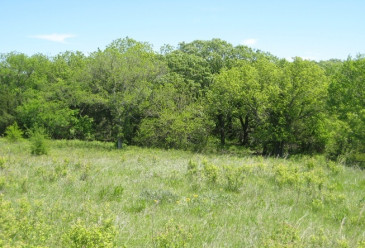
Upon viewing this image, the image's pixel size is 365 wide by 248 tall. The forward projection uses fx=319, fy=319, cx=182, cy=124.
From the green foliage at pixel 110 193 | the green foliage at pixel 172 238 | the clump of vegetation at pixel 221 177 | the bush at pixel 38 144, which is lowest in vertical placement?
the bush at pixel 38 144

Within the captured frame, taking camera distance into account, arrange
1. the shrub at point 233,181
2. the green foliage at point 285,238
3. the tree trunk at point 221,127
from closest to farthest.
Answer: the green foliage at point 285,238 → the shrub at point 233,181 → the tree trunk at point 221,127

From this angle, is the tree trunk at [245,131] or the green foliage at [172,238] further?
the tree trunk at [245,131]

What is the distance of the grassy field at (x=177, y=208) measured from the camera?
4645 millimetres

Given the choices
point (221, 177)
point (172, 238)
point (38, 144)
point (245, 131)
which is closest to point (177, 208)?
point (172, 238)

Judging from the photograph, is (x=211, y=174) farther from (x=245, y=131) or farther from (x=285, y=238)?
(x=245, y=131)

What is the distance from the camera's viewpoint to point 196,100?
3450cm

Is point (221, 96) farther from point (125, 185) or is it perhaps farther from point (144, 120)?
point (125, 185)

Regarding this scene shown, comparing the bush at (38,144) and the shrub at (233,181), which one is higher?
the shrub at (233,181)

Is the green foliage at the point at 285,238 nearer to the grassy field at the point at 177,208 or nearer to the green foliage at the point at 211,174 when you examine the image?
the grassy field at the point at 177,208

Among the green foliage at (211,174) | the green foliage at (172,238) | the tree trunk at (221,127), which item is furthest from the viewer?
the tree trunk at (221,127)

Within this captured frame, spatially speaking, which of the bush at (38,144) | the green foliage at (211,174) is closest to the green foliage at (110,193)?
the green foliage at (211,174)

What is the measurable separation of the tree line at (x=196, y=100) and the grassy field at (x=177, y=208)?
14466 mm

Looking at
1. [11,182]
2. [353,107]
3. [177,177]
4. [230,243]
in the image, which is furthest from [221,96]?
[230,243]

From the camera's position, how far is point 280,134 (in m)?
29.7
